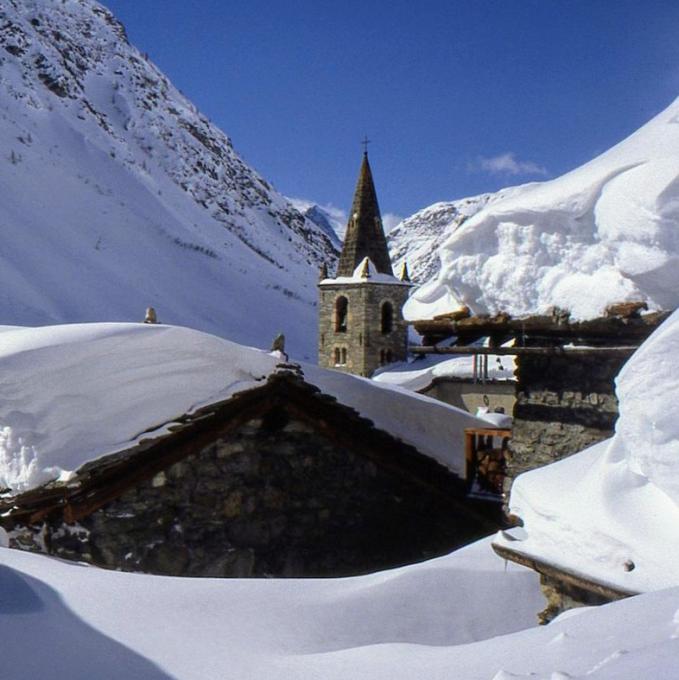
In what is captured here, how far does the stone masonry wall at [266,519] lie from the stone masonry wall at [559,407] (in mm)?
1147

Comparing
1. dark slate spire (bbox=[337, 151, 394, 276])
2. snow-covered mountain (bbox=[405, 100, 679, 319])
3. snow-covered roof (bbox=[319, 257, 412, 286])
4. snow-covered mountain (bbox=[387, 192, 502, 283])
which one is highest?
snow-covered mountain (bbox=[387, 192, 502, 283])

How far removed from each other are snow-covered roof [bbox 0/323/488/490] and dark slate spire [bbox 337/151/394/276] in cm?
2264

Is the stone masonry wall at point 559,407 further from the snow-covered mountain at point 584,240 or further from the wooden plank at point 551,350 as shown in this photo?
the snow-covered mountain at point 584,240

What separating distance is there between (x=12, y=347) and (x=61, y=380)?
0.85 meters

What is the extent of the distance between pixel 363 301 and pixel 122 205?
10.6 m

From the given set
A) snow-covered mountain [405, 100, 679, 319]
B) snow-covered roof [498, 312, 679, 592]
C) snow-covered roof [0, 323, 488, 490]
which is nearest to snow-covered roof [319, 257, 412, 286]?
snow-covered roof [0, 323, 488, 490]

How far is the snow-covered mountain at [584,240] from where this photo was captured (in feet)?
16.1

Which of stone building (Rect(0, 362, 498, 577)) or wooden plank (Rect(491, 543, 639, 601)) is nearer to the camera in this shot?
wooden plank (Rect(491, 543, 639, 601))

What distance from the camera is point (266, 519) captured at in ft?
22.9

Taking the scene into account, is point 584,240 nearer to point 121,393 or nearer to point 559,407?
point 559,407

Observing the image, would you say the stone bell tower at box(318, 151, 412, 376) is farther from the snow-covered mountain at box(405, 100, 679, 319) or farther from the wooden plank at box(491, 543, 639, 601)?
the wooden plank at box(491, 543, 639, 601)

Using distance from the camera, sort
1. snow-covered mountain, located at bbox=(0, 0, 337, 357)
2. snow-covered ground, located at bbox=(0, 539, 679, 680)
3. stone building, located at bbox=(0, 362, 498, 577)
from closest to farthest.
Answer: snow-covered ground, located at bbox=(0, 539, 679, 680) → stone building, located at bbox=(0, 362, 498, 577) → snow-covered mountain, located at bbox=(0, 0, 337, 357)

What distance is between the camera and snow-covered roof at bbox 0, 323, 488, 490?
21.8 ft

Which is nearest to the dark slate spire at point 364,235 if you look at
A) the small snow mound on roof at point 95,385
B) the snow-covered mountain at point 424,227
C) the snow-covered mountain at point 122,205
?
the snow-covered mountain at point 122,205
